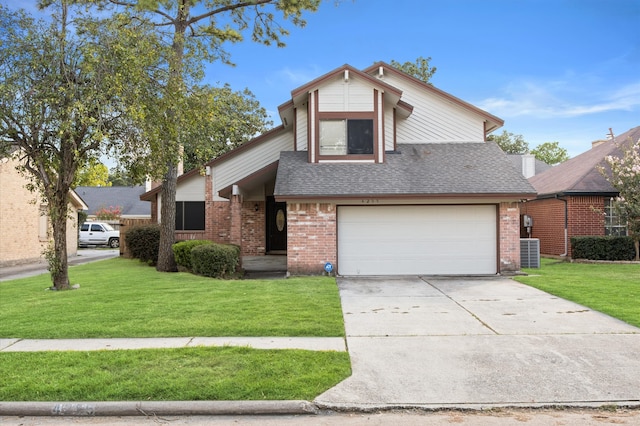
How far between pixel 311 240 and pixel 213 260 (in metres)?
2.95

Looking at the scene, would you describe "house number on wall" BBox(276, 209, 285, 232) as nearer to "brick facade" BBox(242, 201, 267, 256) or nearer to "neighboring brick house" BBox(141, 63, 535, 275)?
"brick facade" BBox(242, 201, 267, 256)

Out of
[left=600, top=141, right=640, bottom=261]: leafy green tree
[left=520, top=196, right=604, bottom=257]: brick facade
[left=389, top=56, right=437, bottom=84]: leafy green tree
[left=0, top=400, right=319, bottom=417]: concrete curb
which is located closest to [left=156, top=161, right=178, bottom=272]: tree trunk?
[left=0, top=400, right=319, bottom=417]: concrete curb

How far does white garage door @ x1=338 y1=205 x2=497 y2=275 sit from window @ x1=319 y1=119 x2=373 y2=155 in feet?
7.40

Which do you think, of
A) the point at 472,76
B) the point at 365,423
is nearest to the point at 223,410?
the point at 365,423

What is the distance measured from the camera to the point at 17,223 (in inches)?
805

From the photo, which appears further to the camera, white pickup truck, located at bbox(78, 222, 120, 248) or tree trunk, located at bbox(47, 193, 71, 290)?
white pickup truck, located at bbox(78, 222, 120, 248)

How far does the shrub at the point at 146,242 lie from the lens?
59.4 ft

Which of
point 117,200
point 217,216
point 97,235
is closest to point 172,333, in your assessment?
point 217,216

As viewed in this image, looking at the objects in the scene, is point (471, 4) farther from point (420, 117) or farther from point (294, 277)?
point (294, 277)

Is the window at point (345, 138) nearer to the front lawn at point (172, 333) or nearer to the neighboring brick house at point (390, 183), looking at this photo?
the neighboring brick house at point (390, 183)

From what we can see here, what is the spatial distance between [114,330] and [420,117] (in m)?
13.4

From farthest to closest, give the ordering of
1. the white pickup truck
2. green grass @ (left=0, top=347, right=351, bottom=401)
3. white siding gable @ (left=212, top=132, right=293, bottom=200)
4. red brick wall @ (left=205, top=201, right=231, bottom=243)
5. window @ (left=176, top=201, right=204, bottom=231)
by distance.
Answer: the white pickup truck
window @ (left=176, top=201, right=204, bottom=231)
red brick wall @ (left=205, top=201, right=231, bottom=243)
white siding gable @ (left=212, top=132, right=293, bottom=200)
green grass @ (left=0, top=347, right=351, bottom=401)

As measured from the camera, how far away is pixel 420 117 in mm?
17453

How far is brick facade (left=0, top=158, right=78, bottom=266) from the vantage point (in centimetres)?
1945
